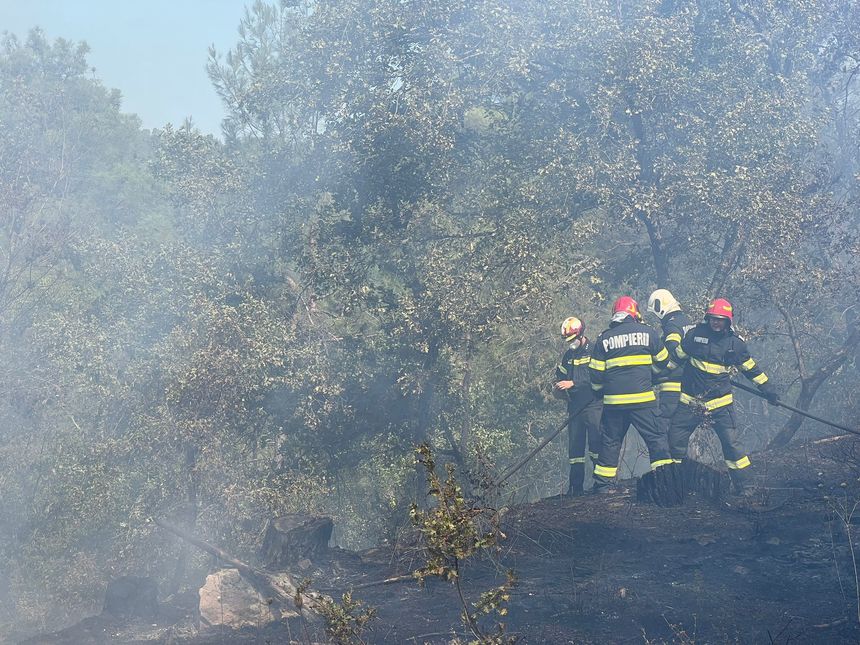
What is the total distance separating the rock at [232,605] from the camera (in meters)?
7.11

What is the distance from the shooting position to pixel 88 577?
11039 millimetres

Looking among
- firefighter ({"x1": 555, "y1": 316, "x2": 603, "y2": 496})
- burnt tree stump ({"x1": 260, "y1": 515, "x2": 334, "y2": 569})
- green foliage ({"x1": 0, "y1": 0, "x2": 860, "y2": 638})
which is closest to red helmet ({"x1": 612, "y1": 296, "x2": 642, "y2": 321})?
firefighter ({"x1": 555, "y1": 316, "x2": 603, "y2": 496})

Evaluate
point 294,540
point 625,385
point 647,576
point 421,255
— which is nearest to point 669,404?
point 625,385

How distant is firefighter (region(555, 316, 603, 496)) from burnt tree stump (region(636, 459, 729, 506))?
2.67 ft

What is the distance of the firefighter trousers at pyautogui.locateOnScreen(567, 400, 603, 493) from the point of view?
902cm

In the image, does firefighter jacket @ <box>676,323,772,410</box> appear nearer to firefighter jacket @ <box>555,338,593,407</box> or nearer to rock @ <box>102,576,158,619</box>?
firefighter jacket @ <box>555,338,593,407</box>

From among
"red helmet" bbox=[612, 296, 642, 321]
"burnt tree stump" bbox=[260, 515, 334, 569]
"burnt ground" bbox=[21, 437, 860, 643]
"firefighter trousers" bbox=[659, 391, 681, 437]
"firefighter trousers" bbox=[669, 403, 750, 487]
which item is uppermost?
"red helmet" bbox=[612, 296, 642, 321]

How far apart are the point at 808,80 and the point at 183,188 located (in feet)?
31.2

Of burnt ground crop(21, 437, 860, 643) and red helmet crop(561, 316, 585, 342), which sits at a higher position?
red helmet crop(561, 316, 585, 342)

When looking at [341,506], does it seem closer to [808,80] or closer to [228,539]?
[228,539]

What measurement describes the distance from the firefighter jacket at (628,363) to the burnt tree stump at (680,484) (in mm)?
707

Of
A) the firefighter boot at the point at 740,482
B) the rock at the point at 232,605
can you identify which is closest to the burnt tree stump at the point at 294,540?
the rock at the point at 232,605

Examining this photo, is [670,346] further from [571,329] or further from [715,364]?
[571,329]

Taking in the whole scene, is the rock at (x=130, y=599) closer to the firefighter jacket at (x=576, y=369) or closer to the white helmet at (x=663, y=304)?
the firefighter jacket at (x=576, y=369)
